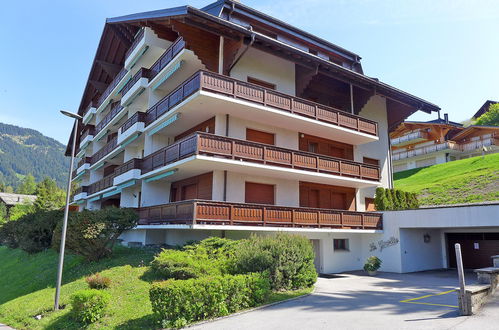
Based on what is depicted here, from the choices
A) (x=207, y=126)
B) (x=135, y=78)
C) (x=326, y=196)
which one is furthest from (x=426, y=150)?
(x=135, y=78)

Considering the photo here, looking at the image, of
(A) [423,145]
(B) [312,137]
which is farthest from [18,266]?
(A) [423,145]

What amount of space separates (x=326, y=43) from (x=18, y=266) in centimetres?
2749

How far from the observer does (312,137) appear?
2366cm

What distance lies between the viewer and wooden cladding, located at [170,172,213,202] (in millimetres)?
19219

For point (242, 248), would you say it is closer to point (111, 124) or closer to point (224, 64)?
point (224, 64)

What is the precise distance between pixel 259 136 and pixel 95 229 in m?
9.92

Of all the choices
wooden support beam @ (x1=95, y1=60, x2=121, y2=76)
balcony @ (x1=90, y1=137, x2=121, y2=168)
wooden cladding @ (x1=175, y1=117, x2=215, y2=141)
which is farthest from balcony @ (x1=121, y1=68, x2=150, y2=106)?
wooden support beam @ (x1=95, y1=60, x2=121, y2=76)

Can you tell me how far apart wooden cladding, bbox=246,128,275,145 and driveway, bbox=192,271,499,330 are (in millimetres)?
8967

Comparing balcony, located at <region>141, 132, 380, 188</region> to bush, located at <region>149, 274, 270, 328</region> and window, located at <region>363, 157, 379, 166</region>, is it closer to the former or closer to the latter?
window, located at <region>363, 157, 379, 166</region>

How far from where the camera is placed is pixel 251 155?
18.1 meters

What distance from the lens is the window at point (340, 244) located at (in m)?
22.0

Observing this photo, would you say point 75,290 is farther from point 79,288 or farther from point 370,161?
point 370,161

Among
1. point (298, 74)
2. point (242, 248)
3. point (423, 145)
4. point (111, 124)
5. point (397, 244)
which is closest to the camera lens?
point (242, 248)

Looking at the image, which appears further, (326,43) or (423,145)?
(423,145)
